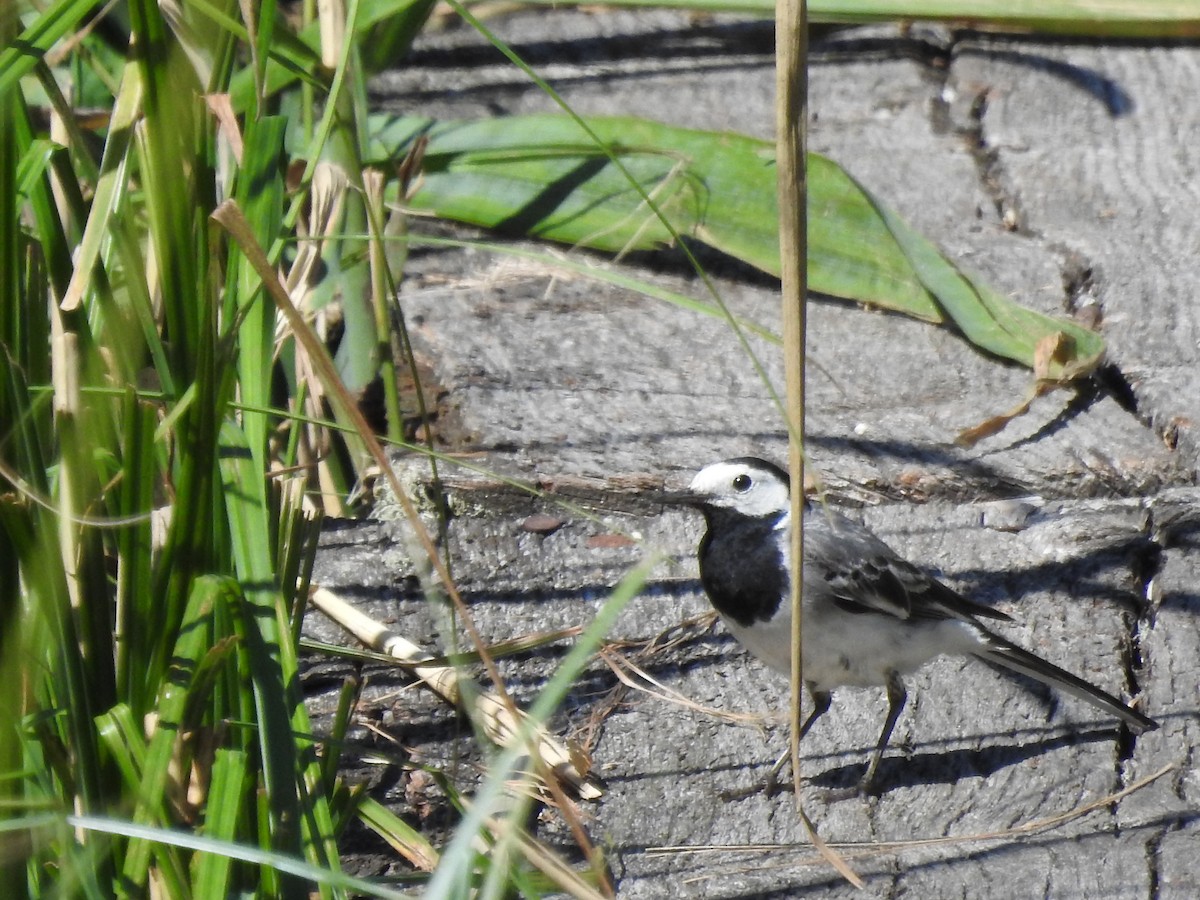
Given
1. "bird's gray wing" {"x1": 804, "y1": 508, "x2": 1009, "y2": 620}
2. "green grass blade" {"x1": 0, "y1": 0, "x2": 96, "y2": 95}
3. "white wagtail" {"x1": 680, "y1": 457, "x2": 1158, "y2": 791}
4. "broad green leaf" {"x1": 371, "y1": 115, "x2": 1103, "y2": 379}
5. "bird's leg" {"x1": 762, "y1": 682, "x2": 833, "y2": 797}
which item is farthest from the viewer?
"broad green leaf" {"x1": 371, "y1": 115, "x2": 1103, "y2": 379}

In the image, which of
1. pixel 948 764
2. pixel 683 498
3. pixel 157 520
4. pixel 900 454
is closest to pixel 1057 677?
pixel 948 764

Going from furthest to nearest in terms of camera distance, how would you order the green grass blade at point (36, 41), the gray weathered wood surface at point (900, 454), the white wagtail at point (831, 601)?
the white wagtail at point (831, 601) < the gray weathered wood surface at point (900, 454) < the green grass blade at point (36, 41)

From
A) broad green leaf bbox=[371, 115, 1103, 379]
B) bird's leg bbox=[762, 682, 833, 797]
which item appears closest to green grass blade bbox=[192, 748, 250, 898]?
bird's leg bbox=[762, 682, 833, 797]

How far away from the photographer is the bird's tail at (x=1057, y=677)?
8.69ft

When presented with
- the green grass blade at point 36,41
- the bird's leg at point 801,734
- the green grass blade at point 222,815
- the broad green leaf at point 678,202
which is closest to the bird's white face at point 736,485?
the bird's leg at point 801,734

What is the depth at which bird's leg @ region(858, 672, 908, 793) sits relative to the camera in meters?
2.71

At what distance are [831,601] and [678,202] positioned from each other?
121 centimetres

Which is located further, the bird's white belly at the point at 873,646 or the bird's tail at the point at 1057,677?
the bird's white belly at the point at 873,646

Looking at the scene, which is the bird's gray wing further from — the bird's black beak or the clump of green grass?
the clump of green grass

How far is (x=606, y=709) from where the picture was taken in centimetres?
277

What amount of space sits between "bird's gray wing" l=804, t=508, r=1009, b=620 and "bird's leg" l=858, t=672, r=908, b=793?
171 mm

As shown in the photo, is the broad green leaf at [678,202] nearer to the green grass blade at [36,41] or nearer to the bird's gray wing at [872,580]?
the bird's gray wing at [872,580]

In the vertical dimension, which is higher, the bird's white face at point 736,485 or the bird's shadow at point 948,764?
the bird's white face at point 736,485

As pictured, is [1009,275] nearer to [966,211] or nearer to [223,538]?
[966,211]
